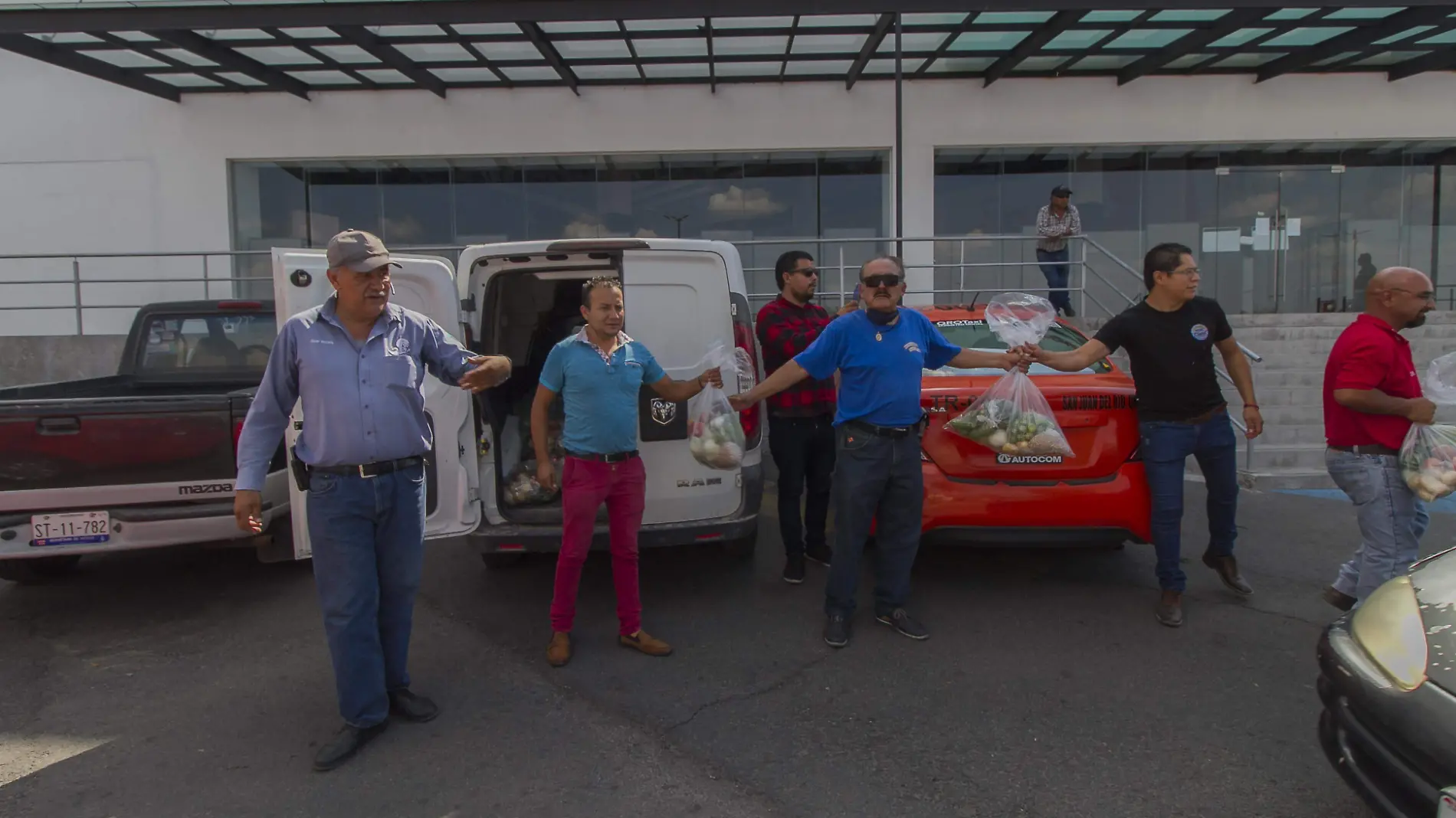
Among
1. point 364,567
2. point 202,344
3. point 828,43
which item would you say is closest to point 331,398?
point 364,567

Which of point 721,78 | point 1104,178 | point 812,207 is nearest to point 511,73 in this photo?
point 721,78

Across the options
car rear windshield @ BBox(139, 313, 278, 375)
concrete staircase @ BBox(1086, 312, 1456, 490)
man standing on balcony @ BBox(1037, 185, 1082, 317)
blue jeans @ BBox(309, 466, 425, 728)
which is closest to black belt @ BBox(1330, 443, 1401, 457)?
concrete staircase @ BBox(1086, 312, 1456, 490)

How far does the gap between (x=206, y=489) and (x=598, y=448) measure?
216 centimetres

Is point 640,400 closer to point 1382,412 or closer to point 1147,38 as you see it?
point 1382,412

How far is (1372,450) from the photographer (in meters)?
3.77

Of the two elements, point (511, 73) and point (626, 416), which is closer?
point (626, 416)

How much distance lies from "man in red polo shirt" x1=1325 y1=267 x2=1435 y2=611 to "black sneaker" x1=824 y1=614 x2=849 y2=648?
2.25 metres

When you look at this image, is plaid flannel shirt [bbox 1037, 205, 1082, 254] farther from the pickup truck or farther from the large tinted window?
the pickup truck

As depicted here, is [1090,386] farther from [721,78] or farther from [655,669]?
[721,78]

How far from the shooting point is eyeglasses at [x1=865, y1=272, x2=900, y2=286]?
4016 millimetres

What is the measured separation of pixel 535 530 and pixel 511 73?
981 cm

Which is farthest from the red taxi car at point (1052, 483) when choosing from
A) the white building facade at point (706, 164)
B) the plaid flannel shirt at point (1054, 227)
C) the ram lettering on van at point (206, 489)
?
the white building facade at point (706, 164)

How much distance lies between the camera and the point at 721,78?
1260 cm

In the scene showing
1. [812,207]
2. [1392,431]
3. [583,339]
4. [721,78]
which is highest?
[721,78]
